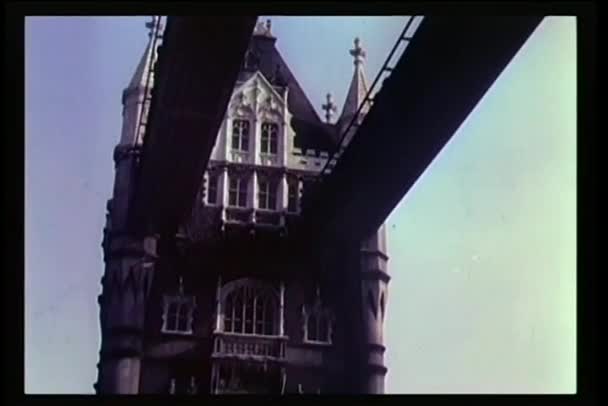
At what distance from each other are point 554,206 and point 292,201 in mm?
843

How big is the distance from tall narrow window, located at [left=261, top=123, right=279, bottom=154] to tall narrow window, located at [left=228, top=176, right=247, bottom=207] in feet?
0.43

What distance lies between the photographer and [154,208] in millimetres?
4008

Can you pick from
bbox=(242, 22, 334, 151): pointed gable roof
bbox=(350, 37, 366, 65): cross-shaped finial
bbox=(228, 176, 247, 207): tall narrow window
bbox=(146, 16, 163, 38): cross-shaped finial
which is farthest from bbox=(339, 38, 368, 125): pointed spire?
bbox=(146, 16, 163, 38): cross-shaped finial

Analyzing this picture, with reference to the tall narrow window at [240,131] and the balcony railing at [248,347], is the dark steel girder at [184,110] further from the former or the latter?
the balcony railing at [248,347]

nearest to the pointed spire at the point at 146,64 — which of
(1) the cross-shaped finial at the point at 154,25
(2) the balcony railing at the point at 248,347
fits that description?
(1) the cross-shaped finial at the point at 154,25

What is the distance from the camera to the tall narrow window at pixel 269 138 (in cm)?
394

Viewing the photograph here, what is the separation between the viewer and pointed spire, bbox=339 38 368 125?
12.5ft

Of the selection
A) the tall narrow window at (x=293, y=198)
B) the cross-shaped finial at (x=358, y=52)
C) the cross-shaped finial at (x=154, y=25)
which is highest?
the cross-shaped finial at (x=154, y=25)

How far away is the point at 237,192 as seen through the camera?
3930mm

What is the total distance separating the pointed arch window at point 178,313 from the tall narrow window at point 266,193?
381mm

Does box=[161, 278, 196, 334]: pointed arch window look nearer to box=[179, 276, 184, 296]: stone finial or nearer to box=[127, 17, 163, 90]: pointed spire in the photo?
box=[179, 276, 184, 296]: stone finial

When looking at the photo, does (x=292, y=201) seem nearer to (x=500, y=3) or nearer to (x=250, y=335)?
(x=250, y=335)

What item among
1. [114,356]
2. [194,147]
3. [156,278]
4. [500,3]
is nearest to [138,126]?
[194,147]

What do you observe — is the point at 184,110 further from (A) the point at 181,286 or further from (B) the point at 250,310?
(B) the point at 250,310
